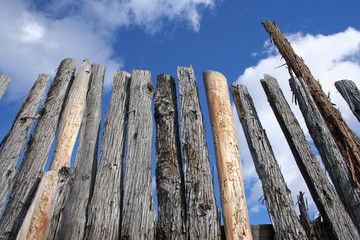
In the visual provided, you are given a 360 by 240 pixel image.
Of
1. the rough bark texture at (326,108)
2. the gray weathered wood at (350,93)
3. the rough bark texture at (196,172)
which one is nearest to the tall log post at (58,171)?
the rough bark texture at (196,172)

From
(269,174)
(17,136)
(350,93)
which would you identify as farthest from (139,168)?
(350,93)

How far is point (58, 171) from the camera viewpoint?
3.11 meters

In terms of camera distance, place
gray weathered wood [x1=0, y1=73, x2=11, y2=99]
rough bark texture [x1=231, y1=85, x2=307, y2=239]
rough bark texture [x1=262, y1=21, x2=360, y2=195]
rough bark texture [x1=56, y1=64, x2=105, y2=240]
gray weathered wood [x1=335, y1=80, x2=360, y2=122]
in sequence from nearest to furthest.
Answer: rough bark texture [x1=231, y1=85, x2=307, y2=239], rough bark texture [x1=56, y1=64, x2=105, y2=240], rough bark texture [x1=262, y1=21, x2=360, y2=195], gray weathered wood [x1=335, y1=80, x2=360, y2=122], gray weathered wood [x1=0, y1=73, x2=11, y2=99]

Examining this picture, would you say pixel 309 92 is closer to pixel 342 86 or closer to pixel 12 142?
pixel 342 86

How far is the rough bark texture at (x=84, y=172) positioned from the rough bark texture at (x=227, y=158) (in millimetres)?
1483

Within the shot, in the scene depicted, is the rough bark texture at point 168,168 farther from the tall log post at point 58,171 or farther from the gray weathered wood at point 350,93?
the gray weathered wood at point 350,93

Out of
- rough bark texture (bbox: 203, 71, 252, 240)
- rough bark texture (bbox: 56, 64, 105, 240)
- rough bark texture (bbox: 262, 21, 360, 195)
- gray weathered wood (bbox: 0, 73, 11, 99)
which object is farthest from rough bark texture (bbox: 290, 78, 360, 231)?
gray weathered wood (bbox: 0, 73, 11, 99)

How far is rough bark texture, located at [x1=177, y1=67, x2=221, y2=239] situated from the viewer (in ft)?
8.41

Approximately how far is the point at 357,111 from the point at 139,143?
9.55 ft

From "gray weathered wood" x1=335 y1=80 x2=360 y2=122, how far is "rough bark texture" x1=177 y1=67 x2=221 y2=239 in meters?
2.10

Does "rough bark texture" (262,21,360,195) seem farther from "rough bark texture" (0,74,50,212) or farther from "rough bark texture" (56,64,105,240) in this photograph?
"rough bark texture" (0,74,50,212)

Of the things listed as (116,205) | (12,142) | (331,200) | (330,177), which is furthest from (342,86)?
(12,142)

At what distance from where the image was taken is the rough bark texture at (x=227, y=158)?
2.59m

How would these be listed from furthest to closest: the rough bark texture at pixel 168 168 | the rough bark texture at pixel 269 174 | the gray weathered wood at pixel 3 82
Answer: the gray weathered wood at pixel 3 82 < the rough bark texture at pixel 168 168 < the rough bark texture at pixel 269 174
